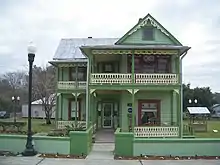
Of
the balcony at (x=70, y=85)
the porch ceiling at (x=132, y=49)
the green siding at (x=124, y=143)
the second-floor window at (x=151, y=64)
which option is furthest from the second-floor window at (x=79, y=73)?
the green siding at (x=124, y=143)

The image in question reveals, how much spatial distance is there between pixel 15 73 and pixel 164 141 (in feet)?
238

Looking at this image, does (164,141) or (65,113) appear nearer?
(164,141)

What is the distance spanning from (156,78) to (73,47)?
10.9m

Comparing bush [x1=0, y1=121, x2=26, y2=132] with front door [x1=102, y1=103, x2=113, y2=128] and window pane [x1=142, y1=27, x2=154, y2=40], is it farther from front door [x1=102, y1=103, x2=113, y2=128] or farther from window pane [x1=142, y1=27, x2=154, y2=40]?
window pane [x1=142, y1=27, x2=154, y2=40]

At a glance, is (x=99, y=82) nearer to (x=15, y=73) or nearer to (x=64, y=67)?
(x=64, y=67)

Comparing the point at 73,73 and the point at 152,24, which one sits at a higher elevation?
the point at 152,24

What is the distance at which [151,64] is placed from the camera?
2556 centimetres

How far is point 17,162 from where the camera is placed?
1216 centimetres

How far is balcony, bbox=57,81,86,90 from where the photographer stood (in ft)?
94.9

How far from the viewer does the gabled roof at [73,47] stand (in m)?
29.6

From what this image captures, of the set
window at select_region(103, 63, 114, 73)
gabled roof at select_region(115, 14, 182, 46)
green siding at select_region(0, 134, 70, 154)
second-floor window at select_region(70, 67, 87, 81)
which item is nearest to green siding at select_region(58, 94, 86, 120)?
second-floor window at select_region(70, 67, 87, 81)

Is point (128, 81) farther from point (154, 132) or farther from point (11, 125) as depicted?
point (11, 125)

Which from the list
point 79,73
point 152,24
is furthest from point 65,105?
point 152,24

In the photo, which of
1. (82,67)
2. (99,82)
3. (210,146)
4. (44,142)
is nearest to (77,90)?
(82,67)
